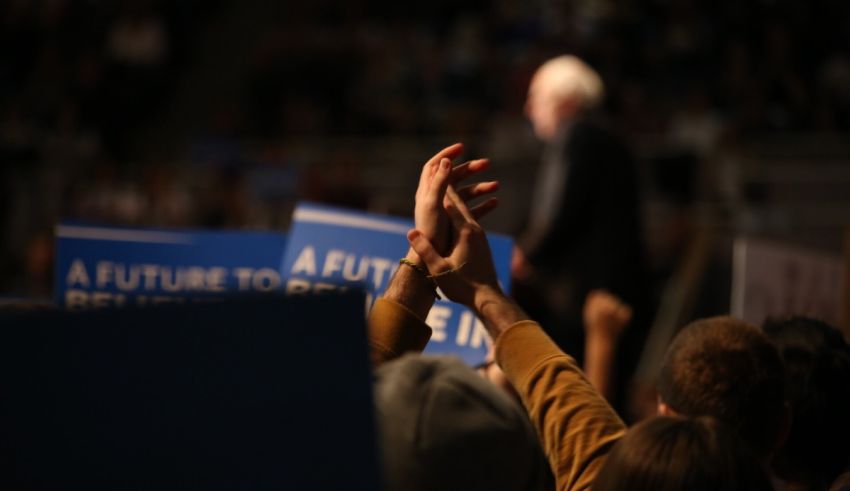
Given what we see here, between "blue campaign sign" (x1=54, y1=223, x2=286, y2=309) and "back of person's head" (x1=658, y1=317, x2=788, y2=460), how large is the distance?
1.18 metres

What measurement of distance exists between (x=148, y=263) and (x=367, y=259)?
0.52 metres

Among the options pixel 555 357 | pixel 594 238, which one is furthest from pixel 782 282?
pixel 555 357

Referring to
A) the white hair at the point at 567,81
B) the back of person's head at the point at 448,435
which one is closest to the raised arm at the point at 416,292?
the back of person's head at the point at 448,435

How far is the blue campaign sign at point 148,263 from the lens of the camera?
9.34ft

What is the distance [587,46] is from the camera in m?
9.98

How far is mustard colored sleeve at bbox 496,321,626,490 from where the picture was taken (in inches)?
68.3

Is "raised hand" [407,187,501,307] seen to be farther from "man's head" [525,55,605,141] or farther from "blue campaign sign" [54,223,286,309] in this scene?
"man's head" [525,55,605,141]

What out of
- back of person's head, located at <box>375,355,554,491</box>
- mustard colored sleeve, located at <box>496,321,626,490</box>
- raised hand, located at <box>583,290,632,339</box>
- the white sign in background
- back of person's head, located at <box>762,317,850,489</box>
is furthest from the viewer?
the white sign in background

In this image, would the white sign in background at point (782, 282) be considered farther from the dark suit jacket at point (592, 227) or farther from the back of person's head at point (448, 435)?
the back of person's head at point (448, 435)

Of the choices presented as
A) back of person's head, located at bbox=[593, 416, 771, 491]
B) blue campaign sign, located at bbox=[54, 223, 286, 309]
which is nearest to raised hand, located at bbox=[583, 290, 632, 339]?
blue campaign sign, located at bbox=[54, 223, 286, 309]

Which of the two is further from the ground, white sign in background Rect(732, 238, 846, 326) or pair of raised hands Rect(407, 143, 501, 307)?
pair of raised hands Rect(407, 143, 501, 307)

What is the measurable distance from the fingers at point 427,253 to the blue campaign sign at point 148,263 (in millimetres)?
1076

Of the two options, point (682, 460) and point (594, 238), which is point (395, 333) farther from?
point (594, 238)

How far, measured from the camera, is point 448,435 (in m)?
1.34
